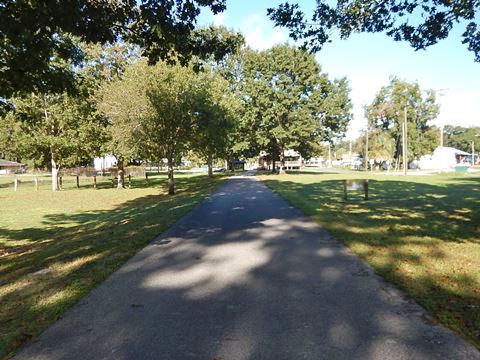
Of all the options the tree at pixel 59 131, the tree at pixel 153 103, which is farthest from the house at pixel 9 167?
the tree at pixel 153 103

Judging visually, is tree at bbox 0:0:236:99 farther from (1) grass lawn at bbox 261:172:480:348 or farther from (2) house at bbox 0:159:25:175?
(2) house at bbox 0:159:25:175

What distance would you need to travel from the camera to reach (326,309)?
4.36 metres

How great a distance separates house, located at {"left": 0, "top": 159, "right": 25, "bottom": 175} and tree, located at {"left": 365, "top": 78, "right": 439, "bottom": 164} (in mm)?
84187

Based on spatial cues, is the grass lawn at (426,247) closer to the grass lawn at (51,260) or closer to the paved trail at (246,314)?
the paved trail at (246,314)

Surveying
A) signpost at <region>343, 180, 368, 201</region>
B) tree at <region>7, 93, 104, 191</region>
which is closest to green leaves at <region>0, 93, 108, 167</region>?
tree at <region>7, 93, 104, 191</region>

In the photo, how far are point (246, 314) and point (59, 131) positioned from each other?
30.6 meters

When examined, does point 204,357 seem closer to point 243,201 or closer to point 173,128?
point 243,201

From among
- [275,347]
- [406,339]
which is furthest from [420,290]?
[275,347]

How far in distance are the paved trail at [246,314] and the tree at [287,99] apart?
4027 cm

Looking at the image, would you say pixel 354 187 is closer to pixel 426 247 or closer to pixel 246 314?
pixel 426 247

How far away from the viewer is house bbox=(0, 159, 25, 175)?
8616 centimetres

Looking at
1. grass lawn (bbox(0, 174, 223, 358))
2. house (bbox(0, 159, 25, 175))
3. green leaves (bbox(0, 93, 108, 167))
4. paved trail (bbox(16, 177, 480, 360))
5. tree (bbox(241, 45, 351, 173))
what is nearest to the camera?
paved trail (bbox(16, 177, 480, 360))

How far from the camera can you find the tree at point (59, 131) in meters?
27.9

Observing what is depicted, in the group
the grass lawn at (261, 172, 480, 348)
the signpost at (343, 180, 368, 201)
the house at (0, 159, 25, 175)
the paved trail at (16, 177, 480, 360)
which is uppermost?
the house at (0, 159, 25, 175)
